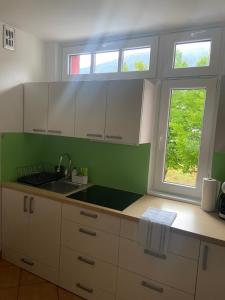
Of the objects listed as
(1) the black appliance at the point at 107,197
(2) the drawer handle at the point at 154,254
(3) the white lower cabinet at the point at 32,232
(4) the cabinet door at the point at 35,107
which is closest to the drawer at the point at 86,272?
(3) the white lower cabinet at the point at 32,232

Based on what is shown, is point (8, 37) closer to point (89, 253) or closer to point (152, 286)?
point (89, 253)

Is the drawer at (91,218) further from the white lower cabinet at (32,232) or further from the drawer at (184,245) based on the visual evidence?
the drawer at (184,245)

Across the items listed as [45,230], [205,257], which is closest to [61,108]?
[45,230]

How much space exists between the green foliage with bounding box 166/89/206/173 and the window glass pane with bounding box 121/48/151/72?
41cm

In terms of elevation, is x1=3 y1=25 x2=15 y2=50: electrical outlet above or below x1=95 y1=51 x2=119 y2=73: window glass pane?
above

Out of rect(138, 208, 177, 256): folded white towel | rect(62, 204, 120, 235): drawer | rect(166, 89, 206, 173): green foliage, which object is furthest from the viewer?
rect(166, 89, 206, 173): green foliage

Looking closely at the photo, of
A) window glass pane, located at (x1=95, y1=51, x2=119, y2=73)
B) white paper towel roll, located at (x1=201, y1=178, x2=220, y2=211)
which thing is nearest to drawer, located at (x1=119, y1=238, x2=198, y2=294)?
white paper towel roll, located at (x1=201, y1=178, x2=220, y2=211)

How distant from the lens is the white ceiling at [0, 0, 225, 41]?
1686mm

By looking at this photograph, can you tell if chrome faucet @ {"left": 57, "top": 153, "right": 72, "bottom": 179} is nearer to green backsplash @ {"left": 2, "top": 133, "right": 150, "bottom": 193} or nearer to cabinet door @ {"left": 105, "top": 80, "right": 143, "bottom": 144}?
green backsplash @ {"left": 2, "top": 133, "right": 150, "bottom": 193}

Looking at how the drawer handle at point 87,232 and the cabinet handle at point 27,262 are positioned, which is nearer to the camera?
the drawer handle at point 87,232

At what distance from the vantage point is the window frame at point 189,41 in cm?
198

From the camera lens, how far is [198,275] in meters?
1.58

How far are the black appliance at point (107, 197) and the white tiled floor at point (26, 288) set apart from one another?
86 cm

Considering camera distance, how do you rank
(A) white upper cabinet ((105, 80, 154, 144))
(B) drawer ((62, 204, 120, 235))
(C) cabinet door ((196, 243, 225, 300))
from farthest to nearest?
(A) white upper cabinet ((105, 80, 154, 144)) → (B) drawer ((62, 204, 120, 235)) → (C) cabinet door ((196, 243, 225, 300))
